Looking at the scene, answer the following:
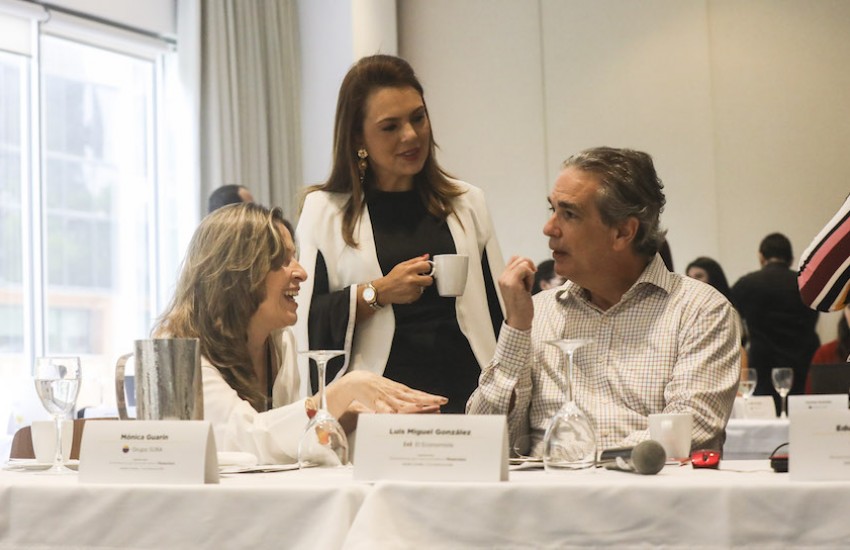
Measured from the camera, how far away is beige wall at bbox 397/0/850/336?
6.35m

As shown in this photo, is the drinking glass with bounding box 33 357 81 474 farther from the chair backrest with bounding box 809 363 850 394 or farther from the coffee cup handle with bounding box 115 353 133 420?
the chair backrest with bounding box 809 363 850 394

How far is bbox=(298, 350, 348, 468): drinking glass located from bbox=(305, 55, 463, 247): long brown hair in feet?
3.66

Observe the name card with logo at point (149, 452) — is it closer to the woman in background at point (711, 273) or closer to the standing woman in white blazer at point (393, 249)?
the standing woman in white blazer at point (393, 249)

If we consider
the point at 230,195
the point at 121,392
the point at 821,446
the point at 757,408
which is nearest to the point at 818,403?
the point at 821,446

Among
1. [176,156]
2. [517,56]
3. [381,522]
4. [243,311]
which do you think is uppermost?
[517,56]

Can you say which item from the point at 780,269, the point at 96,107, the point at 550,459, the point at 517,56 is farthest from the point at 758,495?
the point at 517,56

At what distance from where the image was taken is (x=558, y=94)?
6.94 meters

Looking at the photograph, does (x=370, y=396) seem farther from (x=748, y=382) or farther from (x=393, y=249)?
(x=748, y=382)

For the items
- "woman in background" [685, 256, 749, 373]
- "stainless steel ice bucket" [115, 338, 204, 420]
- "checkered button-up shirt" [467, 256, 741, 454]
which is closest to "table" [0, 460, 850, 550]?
"stainless steel ice bucket" [115, 338, 204, 420]

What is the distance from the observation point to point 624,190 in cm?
233

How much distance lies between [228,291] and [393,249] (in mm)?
550

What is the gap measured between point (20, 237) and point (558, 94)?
3238mm

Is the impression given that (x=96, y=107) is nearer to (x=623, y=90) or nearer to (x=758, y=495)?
(x=623, y=90)

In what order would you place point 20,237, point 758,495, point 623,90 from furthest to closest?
point 623,90 < point 20,237 < point 758,495
